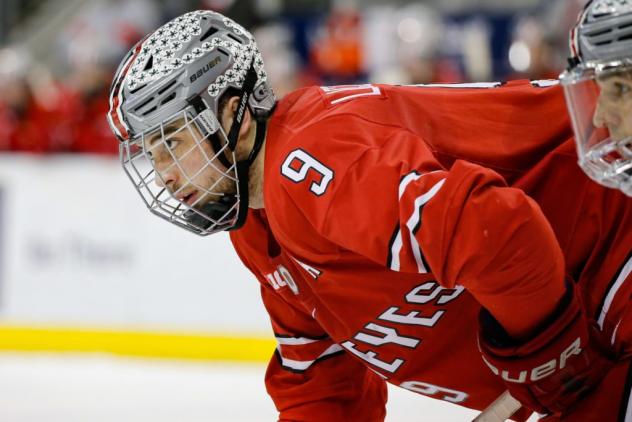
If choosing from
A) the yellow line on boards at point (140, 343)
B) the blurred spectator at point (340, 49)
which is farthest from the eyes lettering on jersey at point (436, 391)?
the blurred spectator at point (340, 49)

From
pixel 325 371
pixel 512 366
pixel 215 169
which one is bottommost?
pixel 325 371

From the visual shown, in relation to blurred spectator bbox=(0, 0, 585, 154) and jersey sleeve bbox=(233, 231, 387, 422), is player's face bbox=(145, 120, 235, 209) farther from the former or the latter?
blurred spectator bbox=(0, 0, 585, 154)

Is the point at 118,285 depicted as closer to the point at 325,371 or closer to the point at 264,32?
the point at 264,32

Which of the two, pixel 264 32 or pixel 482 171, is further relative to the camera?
pixel 264 32

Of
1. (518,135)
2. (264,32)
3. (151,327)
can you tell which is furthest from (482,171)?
(264,32)

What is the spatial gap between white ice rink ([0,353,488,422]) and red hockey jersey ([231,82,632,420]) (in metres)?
1.43

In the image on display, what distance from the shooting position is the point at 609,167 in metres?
1.63

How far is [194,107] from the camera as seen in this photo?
1933 millimetres

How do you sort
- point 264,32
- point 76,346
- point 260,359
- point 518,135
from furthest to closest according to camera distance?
point 264,32
point 76,346
point 260,359
point 518,135

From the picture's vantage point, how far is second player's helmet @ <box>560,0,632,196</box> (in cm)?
156

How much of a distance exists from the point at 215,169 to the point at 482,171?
0.54 meters

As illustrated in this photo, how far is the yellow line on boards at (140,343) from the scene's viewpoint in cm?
495

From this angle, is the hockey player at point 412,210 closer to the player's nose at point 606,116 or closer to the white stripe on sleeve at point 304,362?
the player's nose at point 606,116

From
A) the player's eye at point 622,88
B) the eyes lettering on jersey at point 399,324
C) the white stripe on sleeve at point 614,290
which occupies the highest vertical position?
the player's eye at point 622,88
